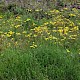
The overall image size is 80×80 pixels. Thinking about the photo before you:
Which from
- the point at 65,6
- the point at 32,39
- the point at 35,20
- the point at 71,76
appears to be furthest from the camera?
the point at 65,6

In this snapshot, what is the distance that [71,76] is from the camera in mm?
4352

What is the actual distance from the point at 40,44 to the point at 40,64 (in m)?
0.64

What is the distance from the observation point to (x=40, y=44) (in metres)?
5.13

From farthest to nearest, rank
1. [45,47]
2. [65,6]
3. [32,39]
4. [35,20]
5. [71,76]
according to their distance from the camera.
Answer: [65,6], [35,20], [32,39], [45,47], [71,76]

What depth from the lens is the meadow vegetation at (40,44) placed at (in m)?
4.37

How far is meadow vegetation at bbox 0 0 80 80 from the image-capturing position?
4371 mm

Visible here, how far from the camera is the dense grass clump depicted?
4.32m

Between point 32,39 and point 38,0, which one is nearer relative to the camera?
point 32,39

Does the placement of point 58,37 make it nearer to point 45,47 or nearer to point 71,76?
point 45,47

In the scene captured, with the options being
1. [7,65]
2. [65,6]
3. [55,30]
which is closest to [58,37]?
[55,30]

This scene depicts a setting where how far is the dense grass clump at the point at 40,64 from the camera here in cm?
432

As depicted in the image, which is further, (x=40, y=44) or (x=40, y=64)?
(x=40, y=44)

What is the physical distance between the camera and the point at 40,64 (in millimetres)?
4562

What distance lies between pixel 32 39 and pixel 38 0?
2.54m
